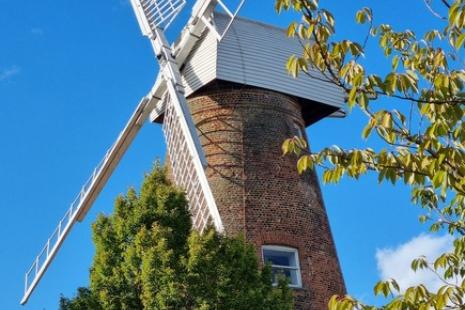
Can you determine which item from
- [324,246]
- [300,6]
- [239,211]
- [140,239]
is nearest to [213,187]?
[239,211]

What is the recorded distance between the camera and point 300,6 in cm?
536

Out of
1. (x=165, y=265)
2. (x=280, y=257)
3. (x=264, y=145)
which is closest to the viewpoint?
(x=165, y=265)

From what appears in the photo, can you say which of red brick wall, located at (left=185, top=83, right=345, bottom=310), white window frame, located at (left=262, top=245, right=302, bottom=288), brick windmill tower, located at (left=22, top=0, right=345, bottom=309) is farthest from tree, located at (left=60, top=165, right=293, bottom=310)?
red brick wall, located at (left=185, top=83, right=345, bottom=310)

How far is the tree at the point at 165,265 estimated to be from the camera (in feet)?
29.1

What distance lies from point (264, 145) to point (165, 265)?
6.29m

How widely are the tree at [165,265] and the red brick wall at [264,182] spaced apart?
139 inches

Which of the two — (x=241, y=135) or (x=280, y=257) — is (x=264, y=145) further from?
(x=280, y=257)

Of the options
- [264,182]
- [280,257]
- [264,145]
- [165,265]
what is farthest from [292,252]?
[165,265]

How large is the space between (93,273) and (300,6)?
5.96m

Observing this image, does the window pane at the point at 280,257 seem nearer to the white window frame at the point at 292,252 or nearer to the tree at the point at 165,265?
the white window frame at the point at 292,252

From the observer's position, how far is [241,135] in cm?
1482

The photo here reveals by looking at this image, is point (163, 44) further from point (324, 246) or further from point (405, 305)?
point (405, 305)

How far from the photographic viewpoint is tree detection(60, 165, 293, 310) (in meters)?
8.88

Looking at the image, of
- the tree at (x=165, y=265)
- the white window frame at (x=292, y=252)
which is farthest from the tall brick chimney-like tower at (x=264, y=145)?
the tree at (x=165, y=265)
